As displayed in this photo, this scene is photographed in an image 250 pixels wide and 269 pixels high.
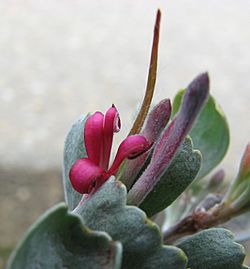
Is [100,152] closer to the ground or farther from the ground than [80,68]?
farther from the ground

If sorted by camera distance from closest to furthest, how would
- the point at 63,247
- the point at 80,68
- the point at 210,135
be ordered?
the point at 63,247 < the point at 210,135 < the point at 80,68

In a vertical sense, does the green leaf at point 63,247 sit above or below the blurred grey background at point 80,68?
above

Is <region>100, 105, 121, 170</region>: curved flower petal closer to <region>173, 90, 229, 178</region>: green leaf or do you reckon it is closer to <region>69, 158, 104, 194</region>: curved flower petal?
<region>69, 158, 104, 194</region>: curved flower petal

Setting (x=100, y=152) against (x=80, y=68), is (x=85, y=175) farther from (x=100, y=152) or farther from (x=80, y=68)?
(x=80, y=68)

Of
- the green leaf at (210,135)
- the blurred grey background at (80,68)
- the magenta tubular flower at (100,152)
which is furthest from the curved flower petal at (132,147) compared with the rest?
the blurred grey background at (80,68)

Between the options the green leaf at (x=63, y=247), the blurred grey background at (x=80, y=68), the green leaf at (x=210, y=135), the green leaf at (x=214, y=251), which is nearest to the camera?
the green leaf at (x=63, y=247)

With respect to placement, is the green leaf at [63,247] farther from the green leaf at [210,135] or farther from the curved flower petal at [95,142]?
the green leaf at [210,135]

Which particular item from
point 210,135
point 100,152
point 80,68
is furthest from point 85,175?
point 80,68

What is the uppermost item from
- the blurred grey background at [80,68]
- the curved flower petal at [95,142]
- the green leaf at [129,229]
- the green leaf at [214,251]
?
the curved flower petal at [95,142]
